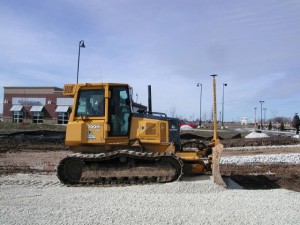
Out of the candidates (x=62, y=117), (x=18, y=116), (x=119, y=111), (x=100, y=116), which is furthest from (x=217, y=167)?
(x=18, y=116)

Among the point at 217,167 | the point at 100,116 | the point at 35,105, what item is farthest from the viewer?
the point at 35,105

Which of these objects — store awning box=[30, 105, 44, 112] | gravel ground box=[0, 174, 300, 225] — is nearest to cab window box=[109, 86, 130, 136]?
gravel ground box=[0, 174, 300, 225]

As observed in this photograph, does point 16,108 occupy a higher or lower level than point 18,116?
higher

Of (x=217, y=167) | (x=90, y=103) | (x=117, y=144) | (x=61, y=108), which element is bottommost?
(x=217, y=167)

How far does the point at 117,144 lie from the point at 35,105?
67.0 meters

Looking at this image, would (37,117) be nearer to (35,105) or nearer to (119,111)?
(35,105)

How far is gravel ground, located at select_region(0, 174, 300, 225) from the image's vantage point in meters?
7.03

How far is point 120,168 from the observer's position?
11297mm

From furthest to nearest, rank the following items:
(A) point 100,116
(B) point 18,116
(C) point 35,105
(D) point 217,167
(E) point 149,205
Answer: (B) point 18,116 < (C) point 35,105 < (A) point 100,116 < (D) point 217,167 < (E) point 149,205

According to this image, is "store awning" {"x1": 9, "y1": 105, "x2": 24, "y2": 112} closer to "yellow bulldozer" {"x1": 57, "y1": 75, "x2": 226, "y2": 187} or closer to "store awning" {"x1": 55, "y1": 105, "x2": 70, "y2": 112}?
"store awning" {"x1": 55, "y1": 105, "x2": 70, "y2": 112}

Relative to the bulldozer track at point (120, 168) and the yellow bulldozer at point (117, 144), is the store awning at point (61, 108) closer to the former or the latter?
the yellow bulldozer at point (117, 144)

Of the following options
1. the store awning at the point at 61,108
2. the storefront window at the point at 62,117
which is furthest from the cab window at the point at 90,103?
the store awning at the point at 61,108

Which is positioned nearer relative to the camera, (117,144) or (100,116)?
(100,116)

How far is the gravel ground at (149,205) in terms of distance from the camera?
7027mm
